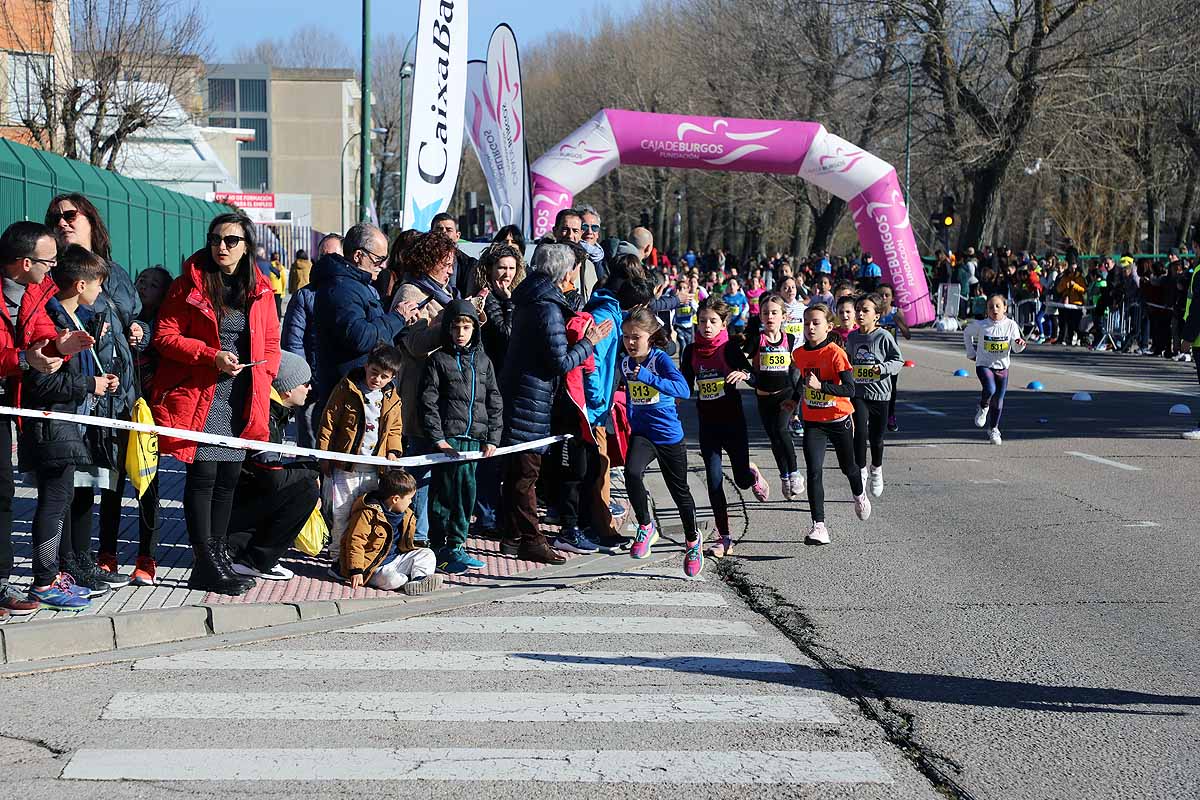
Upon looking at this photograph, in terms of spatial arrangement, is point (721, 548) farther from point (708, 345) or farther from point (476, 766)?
point (476, 766)

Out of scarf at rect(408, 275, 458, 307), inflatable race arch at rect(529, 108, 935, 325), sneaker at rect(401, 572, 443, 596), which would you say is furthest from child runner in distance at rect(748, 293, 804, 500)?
inflatable race arch at rect(529, 108, 935, 325)

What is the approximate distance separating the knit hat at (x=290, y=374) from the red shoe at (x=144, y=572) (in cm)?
121

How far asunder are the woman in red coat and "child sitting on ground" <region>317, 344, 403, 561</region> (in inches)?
22.0

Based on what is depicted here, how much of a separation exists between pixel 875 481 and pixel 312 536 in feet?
14.7

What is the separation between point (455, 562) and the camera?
8.38 metres

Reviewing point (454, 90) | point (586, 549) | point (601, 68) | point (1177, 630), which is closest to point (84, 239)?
point (586, 549)

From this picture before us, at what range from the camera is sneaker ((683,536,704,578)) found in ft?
27.5

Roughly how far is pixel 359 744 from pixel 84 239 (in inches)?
137

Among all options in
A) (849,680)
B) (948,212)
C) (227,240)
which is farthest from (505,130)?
(948,212)

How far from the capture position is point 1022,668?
6.30m

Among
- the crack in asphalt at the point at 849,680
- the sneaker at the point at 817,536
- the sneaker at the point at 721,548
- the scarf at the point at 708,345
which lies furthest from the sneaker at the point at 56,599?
the sneaker at the point at 817,536

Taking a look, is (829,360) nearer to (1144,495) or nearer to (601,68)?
(1144,495)

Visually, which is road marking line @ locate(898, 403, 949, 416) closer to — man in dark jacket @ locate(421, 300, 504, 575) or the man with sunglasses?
man in dark jacket @ locate(421, 300, 504, 575)

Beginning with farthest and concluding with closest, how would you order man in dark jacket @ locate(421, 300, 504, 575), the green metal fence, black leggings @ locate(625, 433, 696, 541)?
the green metal fence < black leggings @ locate(625, 433, 696, 541) < man in dark jacket @ locate(421, 300, 504, 575)
